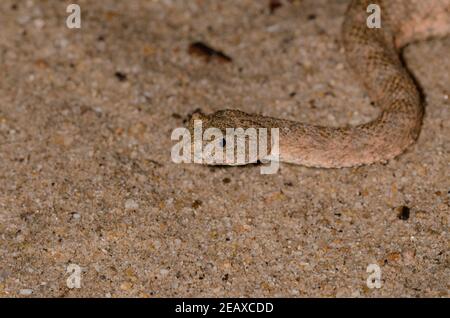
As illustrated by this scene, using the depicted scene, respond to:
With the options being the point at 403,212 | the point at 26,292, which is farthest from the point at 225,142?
the point at 26,292

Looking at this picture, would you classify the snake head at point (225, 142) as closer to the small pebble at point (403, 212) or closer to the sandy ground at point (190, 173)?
the sandy ground at point (190, 173)

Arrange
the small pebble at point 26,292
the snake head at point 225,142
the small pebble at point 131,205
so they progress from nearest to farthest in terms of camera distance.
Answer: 1. the small pebble at point 26,292
2. the snake head at point 225,142
3. the small pebble at point 131,205

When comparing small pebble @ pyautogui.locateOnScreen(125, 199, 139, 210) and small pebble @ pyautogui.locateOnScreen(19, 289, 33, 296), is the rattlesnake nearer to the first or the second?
small pebble @ pyautogui.locateOnScreen(125, 199, 139, 210)

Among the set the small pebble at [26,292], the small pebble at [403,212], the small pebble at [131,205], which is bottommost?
the small pebble at [26,292]

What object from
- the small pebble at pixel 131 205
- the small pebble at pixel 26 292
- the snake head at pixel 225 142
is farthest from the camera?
the small pebble at pixel 131 205

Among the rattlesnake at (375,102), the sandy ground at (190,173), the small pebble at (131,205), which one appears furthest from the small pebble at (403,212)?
the small pebble at (131,205)

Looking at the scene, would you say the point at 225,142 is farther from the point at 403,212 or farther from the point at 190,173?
the point at 403,212
